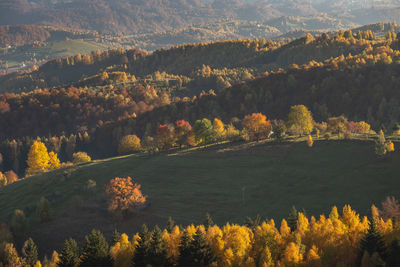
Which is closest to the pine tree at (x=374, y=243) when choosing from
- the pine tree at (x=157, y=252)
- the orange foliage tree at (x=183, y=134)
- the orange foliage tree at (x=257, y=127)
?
the pine tree at (x=157, y=252)

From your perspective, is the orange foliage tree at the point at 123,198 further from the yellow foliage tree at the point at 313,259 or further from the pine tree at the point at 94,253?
the yellow foliage tree at the point at 313,259

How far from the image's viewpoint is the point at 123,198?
367 feet

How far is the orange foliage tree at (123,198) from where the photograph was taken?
359 feet

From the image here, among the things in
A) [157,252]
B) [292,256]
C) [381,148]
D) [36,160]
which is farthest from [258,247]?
[36,160]

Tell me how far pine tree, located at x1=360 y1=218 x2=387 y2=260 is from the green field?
27.2 meters

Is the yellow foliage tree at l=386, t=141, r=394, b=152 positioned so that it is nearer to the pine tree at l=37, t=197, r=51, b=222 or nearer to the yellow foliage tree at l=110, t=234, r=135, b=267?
the yellow foliage tree at l=110, t=234, r=135, b=267

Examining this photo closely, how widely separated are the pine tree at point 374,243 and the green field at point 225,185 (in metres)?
27.2

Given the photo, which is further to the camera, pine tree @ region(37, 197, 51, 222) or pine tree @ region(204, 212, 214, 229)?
pine tree @ region(37, 197, 51, 222)

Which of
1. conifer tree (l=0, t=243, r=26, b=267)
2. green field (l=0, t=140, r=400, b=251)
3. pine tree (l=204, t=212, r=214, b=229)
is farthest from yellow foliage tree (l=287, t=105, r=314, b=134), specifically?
conifer tree (l=0, t=243, r=26, b=267)

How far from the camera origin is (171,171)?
133375 millimetres

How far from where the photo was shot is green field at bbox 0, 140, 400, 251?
103 meters

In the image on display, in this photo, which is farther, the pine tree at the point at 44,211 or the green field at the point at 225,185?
the pine tree at the point at 44,211

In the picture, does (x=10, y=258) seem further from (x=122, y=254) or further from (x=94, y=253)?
(x=122, y=254)

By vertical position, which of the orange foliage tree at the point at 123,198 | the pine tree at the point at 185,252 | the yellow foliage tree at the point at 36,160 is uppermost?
the pine tree at the point at 185,252
